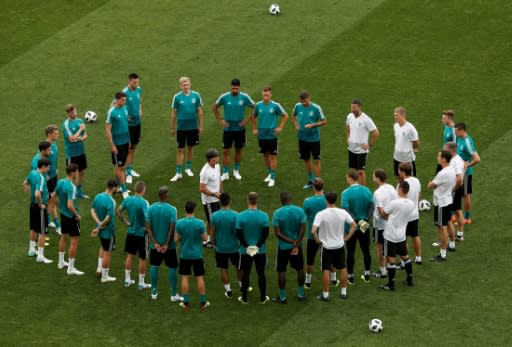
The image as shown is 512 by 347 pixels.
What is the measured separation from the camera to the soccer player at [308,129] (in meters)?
21.8

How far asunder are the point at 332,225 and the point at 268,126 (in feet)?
16.3

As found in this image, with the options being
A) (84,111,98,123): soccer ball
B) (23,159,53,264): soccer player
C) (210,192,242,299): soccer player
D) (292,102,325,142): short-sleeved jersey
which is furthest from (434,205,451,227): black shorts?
(84,111,98,123): soccer ball

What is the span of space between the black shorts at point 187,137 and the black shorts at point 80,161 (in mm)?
2083

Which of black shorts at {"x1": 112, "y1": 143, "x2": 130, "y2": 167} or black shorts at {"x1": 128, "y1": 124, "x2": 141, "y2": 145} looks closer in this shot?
black shorts at {"x1": 112, "y1": 143, "x2": 130, "y2": 167}

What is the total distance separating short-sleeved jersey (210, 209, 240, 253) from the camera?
58.3ft

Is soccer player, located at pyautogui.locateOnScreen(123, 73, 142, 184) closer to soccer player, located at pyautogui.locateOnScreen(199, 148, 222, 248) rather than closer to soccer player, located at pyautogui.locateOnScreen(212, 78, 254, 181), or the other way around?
soccer player, located at pyautogui.locateOnScreen(212, 78, 254, 181)

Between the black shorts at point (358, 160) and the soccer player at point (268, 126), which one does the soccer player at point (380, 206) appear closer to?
the black shorts at point (358, 160)

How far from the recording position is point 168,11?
29.5 meters

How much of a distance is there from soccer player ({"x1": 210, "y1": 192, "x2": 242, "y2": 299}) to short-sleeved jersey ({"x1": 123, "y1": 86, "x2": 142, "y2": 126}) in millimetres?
5474

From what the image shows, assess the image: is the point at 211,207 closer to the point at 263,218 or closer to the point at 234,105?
the point at 263,218

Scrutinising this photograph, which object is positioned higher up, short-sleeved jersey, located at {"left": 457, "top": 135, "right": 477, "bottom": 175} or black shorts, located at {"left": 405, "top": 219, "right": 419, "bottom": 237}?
short-sleeved jersey, located at {"left": 457, "top": 135, "right": 477, "bottom": 175}

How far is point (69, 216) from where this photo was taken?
19078 millimetres

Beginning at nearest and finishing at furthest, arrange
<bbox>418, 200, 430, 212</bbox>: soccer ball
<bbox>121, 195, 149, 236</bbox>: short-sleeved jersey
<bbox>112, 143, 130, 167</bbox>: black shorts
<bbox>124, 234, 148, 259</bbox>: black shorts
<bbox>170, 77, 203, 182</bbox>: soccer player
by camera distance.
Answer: <bbox>121, 195, 149, 236</bbox>: short-sleeved jersey → <bbox>124, 234, 148, 259</bbox>: black shorts → <bbox>418, 200, 430, 212</bbox>: soccer ball → <bbox>112, 143, 130, 167</bbox>: black shorts → <bbox>170, 77, 203, 182</bbox>: soccer player

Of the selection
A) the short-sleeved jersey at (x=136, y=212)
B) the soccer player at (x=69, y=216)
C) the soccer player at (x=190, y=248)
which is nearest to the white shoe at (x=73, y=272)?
the soccer player at (x=69, y=216)
